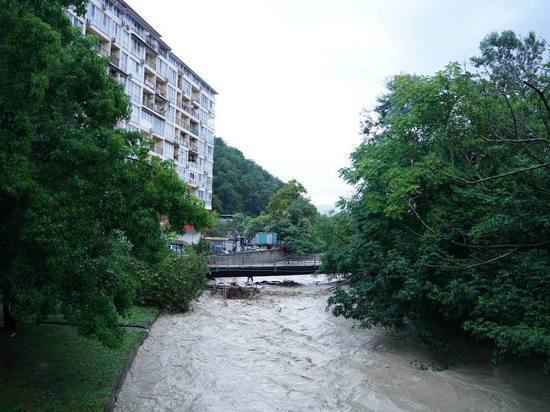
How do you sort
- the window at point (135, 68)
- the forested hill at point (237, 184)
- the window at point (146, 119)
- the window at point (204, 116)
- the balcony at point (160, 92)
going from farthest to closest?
the forested hill at point (237, 184)
the window at point (204, 116)
the balcony at point (160, 92)
the window at point (146, 119)
the window at point (135, 68)

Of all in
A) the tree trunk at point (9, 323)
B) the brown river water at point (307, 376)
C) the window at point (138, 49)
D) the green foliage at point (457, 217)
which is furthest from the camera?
the window at point (138, 49)

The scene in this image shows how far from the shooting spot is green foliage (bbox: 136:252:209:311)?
2114cm

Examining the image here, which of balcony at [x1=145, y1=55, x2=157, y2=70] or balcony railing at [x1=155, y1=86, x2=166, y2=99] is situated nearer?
balcony at [x1=145, y1=55, x2=157, y2=70]

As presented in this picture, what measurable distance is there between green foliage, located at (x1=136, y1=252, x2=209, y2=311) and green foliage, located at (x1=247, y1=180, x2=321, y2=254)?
2499 centimetres

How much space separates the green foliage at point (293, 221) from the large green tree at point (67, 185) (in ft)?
130

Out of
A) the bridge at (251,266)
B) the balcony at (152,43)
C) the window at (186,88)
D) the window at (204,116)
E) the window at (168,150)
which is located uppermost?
the balcony at (152,43)

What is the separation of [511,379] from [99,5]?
114 ft

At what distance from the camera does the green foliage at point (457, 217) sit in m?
9.68

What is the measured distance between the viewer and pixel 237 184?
82.8 metres

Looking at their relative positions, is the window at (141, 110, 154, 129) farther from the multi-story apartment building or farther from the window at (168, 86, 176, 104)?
the window at (168, 86, 176, 104)

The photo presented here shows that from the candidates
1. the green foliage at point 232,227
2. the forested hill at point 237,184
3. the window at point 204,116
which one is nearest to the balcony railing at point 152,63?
the window at point 204,116

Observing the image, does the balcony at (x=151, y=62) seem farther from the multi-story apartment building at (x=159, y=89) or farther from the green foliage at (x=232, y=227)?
the green foliage at (x=232, y=227)

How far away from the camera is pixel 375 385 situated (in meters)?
12.1

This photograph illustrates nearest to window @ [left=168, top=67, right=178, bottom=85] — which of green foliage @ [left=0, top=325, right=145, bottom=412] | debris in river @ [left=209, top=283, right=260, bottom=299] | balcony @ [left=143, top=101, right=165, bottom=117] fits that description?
balcony @ [left=143, top=101, right=165, bottom=117]
